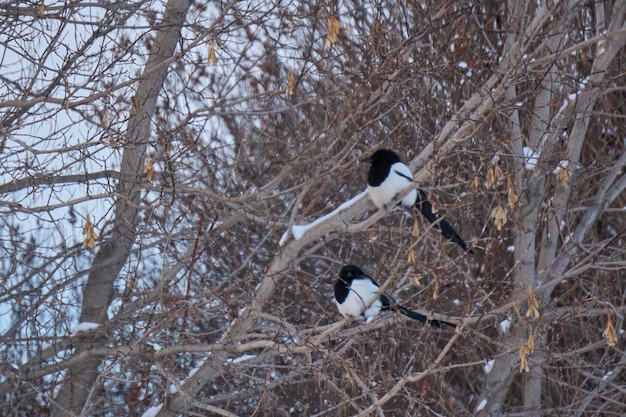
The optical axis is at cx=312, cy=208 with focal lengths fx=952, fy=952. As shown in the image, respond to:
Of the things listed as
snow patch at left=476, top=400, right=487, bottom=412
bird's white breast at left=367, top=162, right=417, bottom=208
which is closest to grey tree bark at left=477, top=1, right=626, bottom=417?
snow patch at left=476, top=400, right=487, bottom=412

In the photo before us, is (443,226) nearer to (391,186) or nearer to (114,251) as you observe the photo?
(391,186)

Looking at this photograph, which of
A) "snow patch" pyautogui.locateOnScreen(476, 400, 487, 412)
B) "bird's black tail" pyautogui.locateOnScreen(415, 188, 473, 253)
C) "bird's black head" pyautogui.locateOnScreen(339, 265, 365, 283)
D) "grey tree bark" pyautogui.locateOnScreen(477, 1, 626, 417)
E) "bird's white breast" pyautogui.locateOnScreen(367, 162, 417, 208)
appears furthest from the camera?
"grey tree bark" pyautogui.locateOnScreen(477, 1, 626, 417)

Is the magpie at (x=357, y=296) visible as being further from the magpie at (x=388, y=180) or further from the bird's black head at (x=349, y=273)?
the magpie at (x=388, y=180)

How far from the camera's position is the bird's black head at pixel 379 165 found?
18.3 feet

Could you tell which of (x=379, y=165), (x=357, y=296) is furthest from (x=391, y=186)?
(x=357, y=296)

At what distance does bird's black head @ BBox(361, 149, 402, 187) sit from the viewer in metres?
5.59

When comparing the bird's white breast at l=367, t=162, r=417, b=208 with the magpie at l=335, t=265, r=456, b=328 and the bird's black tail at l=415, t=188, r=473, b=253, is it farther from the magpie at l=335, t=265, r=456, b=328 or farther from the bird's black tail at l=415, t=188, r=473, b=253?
the magpie at l=335, t=265, r=456, b=328

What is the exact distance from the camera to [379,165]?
18.6 ft

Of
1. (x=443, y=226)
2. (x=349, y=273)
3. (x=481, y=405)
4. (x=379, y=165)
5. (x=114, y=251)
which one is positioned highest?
(x=114, y=251)

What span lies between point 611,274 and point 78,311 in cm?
433

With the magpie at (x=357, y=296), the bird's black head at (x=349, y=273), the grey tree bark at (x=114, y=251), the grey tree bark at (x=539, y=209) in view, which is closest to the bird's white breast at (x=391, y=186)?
the magpie at (x=357, y=296)

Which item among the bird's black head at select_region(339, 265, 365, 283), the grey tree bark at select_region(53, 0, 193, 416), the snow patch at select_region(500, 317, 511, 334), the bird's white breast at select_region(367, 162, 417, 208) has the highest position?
the grey tree bark at select_region(53, 0, 193, 416)

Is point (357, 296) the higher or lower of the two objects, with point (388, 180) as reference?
lower

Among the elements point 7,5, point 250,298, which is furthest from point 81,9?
point 250,298
